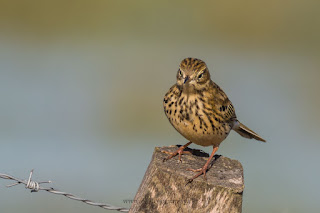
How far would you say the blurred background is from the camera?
12.0 metres

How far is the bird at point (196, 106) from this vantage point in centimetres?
761

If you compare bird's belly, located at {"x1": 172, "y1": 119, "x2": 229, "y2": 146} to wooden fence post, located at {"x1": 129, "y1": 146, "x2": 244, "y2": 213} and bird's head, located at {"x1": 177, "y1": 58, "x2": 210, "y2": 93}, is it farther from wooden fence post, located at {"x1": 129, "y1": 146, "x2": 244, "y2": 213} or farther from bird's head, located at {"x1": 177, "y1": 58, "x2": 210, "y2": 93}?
wooden fence post, located at {"x1": 129, "y1": 146, "x2": 244, "y2": 213}

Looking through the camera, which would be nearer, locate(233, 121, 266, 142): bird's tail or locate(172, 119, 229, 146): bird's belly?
locate(172, 119, 229, 146): bird's belly

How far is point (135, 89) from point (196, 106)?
875 centimetres

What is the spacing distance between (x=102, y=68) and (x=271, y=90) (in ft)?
12.6

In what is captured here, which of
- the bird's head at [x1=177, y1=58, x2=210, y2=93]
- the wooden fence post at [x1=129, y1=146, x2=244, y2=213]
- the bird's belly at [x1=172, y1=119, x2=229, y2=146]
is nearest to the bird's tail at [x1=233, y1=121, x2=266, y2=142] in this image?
the bird's belly at [x1=172, y1=119, x2=229, y2=146]

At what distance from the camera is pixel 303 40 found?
20.9 metres

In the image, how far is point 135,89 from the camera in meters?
16.4

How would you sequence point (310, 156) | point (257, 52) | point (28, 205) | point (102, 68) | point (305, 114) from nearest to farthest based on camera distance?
point (28, 205) < point (310, 156) < point (305, 114) < point (102, 68) < point (257, 52)

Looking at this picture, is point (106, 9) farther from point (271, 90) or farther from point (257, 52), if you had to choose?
point (271, 90)

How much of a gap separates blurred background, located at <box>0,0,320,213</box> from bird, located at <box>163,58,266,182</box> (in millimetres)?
3672

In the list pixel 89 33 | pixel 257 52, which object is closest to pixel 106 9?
pixel 89 33

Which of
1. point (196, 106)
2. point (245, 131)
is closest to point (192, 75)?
point (196, 106)

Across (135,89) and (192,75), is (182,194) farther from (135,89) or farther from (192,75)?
(135,89)
